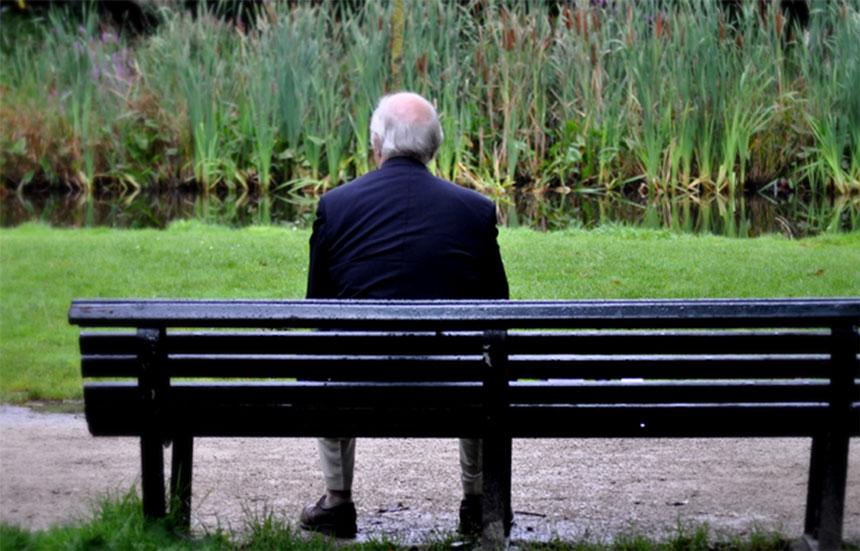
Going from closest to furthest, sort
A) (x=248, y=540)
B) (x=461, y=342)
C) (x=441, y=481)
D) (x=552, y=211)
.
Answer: (x=461, y=342)
(x=248, y=540)
(x=441, y=481)
(x=552, y=211)

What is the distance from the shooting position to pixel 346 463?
14.1 ft

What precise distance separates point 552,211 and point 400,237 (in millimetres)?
6529

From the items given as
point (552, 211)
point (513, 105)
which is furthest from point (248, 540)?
point (513, 105)

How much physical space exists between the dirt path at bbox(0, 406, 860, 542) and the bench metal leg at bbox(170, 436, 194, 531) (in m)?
0.12

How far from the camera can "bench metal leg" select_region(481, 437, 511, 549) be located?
13.0ft

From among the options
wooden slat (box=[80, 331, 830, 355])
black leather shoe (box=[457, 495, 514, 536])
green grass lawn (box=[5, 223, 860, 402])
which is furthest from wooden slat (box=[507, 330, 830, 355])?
green grass lawn (box=[5, 223, 860, 402])

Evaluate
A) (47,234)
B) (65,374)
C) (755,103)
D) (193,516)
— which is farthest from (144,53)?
(193,516)

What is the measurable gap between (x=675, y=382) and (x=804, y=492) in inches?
38.6

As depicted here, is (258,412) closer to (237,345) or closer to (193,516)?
(237,345)

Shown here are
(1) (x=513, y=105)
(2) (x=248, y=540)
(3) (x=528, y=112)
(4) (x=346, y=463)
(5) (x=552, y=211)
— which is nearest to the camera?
(2) (x=248, y=540)

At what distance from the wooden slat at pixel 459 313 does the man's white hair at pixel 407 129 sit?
1.83 ft

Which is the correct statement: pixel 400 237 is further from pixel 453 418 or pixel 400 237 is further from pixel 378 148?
pixel 453 418

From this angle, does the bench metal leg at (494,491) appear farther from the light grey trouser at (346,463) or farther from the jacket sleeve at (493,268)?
the jacket sleeve at (493,268)

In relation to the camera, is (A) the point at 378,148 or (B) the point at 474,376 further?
(A) the point at 378,148
